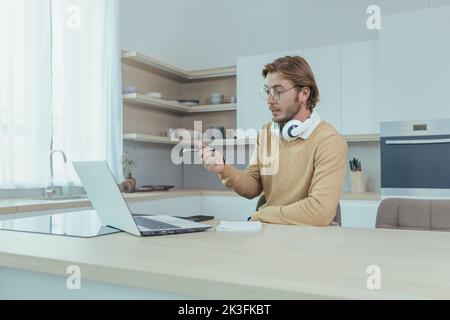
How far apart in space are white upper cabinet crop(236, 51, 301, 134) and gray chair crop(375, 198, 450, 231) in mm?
1848

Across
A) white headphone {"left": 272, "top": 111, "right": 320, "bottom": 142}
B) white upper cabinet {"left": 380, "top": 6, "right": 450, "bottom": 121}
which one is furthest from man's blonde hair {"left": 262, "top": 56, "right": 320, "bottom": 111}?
white upper cabinet {"left": 380, "top": 6, "right": 450, "bottom": 121}

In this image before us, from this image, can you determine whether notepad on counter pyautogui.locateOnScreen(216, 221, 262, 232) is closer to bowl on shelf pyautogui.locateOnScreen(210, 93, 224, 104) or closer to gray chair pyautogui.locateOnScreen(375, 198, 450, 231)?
gray chair pyautogui.locateOnScreen(375, 198, 450, 231)

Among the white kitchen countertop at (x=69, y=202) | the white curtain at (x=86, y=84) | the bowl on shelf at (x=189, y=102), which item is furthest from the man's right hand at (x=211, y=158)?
the bowl on shelf at (x=189, y=102)

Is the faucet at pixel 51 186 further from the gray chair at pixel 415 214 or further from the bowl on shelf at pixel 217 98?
the gray chair at pixel 415 214

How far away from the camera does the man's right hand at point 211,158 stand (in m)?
1.55

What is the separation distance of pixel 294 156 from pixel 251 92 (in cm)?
181

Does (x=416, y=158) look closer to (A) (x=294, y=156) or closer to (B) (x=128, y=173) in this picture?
(A) (x=294, y=156)

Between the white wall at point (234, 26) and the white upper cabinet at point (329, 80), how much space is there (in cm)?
40

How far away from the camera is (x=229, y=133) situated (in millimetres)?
3797

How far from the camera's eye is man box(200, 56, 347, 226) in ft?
5.18

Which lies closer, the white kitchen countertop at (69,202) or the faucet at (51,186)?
the white kitchen countertop at (69,202)

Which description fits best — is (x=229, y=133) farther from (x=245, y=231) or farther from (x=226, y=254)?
(x=226, y=254)

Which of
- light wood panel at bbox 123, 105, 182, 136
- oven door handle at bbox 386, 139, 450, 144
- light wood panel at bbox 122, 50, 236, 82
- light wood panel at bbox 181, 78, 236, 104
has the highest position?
light wood panel at bbox 122, 50, 236, 82
